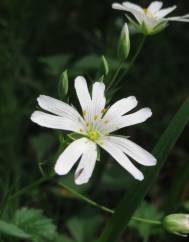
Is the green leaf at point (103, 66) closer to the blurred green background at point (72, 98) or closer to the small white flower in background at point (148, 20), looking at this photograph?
the small white flower in background at point (148, 20)

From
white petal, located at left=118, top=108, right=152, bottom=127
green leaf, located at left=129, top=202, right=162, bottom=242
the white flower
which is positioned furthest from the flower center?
green leaf, located at left=129, top=202, right=162, bottom=242

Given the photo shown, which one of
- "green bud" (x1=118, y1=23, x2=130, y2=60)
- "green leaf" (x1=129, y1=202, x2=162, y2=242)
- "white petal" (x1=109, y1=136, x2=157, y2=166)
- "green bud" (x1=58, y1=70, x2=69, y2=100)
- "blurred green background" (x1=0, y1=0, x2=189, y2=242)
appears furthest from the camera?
"blurred green background" (x1=0, y1=0, x2=189, y2=242)

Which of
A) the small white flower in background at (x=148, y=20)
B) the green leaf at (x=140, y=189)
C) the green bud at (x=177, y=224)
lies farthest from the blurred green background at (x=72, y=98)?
the small white flower in background at (x=148, y=20)

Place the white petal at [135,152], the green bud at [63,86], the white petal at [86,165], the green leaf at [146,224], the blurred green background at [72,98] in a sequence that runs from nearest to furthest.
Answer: the white petal at [86,165] < the white petal at [135,152] < the green bud at [63,86] < the green leaf at [146,224] < the blurred green background at [72,98]

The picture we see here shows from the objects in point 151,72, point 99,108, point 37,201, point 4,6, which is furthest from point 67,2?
point 99,108

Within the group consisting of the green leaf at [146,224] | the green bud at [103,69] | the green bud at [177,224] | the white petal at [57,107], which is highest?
the green bud at [103,69]

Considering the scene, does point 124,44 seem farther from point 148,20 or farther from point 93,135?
point 93,135

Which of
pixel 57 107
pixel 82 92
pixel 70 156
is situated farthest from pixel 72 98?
pixel 70 156

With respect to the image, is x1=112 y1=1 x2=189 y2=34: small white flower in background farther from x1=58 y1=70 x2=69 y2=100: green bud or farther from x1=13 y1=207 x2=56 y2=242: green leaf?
x1=13 y1=207 x2=56 y2=242: green leaf
